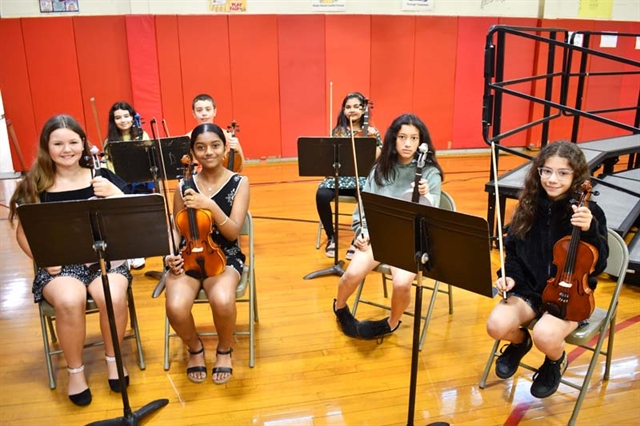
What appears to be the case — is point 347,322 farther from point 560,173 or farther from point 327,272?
point 560,173

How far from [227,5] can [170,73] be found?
1.19m

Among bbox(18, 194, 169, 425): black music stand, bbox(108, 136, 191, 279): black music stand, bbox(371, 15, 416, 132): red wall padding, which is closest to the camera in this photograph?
bbox(18, 194, 169, 425): black music stand

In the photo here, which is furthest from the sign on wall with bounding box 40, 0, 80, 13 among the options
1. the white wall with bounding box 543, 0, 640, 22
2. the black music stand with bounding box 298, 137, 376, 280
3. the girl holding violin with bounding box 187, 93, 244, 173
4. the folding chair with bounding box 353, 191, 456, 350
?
the white wall with bounding box 543, 0, 640, 22

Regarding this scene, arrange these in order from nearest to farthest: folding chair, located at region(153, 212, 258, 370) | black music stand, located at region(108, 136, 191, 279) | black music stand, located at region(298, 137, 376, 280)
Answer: folding chair, located at region(153, 212, 258, 370) < black music stand, located at region(108, 136, 191, 279) < black music stand, located at region(298, 137, 376, 280)

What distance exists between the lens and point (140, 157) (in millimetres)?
3465

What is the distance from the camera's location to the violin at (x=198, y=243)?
8.40ft

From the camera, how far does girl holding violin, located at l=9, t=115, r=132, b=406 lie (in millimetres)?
2504

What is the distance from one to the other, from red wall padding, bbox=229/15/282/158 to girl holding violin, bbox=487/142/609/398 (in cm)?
539

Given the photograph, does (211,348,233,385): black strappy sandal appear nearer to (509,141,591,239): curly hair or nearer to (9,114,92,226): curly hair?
(9,114,92,226): curly hair

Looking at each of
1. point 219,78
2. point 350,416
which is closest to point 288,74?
point 219,78

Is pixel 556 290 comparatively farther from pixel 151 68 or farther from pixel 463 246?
pixel 151 68

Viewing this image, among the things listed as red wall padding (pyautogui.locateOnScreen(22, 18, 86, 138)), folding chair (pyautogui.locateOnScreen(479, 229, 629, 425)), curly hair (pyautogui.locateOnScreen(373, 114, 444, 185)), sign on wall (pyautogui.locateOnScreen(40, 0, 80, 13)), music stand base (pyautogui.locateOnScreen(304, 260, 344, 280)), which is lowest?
music stand base (pyautogui.locateOnScreen(304, 260, 344, 280))

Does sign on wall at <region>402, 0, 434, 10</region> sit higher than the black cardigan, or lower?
higher

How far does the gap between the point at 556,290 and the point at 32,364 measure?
2755 millimetres
